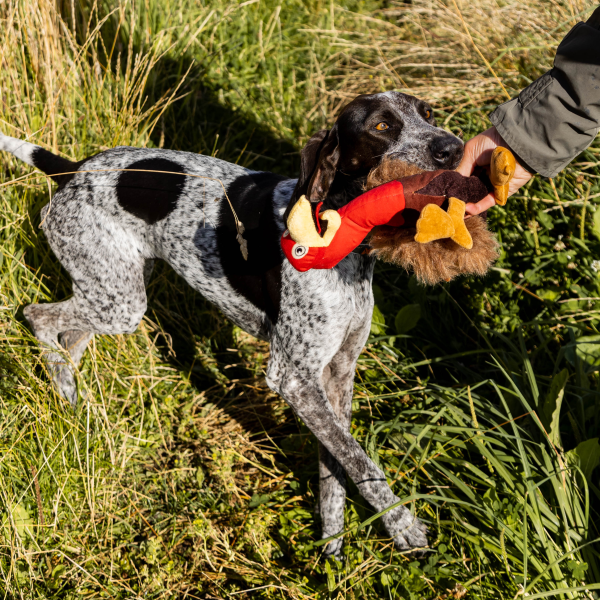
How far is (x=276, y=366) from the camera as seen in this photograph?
299 cm

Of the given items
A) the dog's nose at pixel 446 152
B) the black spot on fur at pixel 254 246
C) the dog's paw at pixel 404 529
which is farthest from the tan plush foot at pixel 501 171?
the dog's paw at pixel 404 529

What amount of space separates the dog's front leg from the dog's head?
844 millimetres

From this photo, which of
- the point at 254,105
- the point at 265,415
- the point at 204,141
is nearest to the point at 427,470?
the point at 265,415

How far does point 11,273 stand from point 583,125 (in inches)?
133

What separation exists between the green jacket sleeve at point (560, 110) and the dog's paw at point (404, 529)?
1.73m

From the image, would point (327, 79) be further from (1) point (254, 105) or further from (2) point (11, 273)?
(2) point (11, 273)

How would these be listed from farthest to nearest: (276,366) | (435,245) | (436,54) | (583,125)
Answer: (436,54), (276,366), (583,125), (435,245)

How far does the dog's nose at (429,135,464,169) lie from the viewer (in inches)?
101

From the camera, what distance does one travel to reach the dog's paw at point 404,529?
282 cm

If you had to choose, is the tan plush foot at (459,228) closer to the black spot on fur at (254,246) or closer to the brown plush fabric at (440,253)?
the brown plush fabric at (440,253)

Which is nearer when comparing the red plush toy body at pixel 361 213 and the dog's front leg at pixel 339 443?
the red plush toy body at pixel 361 213

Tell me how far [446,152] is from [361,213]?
62cm

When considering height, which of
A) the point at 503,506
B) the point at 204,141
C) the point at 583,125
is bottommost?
the point at 503,506

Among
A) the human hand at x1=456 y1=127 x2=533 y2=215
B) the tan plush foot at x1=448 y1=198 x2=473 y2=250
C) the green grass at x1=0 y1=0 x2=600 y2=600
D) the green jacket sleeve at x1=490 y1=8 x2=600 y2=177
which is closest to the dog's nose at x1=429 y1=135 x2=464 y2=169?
the human hand at x1=456 y1=127 x2=533 y2=215
